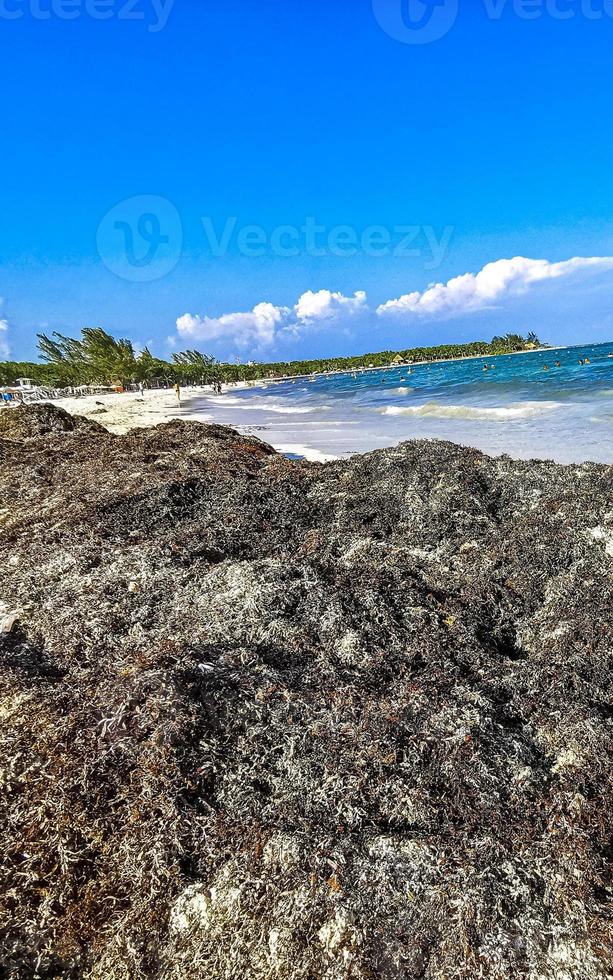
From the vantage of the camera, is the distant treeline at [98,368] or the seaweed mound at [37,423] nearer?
the seaweed mound at [37,423]

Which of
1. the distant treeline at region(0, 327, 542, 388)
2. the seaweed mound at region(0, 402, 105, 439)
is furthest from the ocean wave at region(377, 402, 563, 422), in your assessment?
the distant treeline at region(0, 327, 542, 388)

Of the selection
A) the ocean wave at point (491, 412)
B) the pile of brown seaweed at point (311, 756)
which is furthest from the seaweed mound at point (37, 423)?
the ocean wave at point (491, 412)

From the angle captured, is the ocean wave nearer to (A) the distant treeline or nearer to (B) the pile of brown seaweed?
(B) the pile of brown seaweed

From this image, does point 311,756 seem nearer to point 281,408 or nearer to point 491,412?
point 491,412

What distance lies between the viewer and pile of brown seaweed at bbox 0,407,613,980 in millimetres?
1521

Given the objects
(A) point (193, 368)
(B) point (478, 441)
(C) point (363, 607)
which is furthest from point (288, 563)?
(A) point (193, 368)

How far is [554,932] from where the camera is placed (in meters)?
1.45

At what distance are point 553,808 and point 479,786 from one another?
0.26 meters

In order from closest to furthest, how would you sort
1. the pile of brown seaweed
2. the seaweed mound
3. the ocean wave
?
the pile of brown seaweed → the seaweed mound → the ocean wave

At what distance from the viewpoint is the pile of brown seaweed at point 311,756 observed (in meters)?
1.52

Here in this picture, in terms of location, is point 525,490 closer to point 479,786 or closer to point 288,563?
point 288,563

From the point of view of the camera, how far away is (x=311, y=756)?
202 centimetres

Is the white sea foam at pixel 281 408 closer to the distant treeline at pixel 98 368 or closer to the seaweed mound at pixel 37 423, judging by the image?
the seaweed mound at pixel 37 423

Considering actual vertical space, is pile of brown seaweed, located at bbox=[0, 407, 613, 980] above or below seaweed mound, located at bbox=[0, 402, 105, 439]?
below
